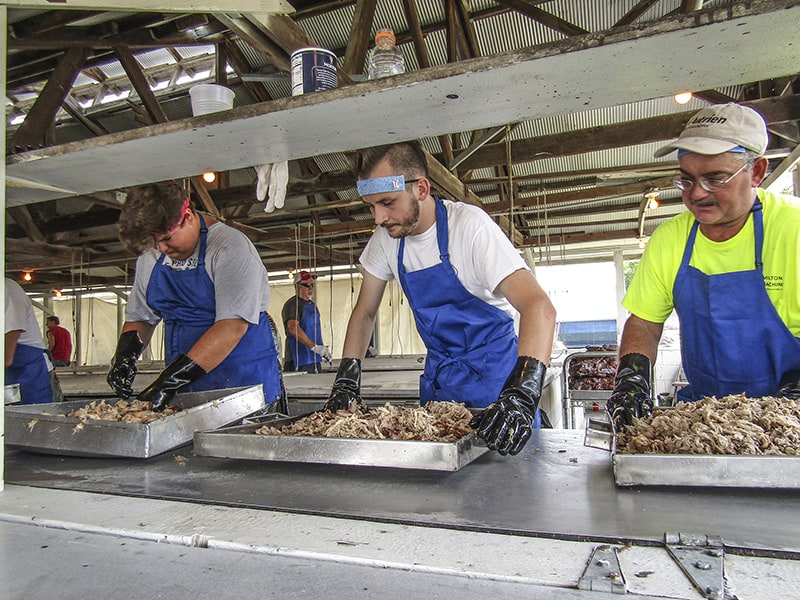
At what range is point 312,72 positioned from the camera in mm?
1693

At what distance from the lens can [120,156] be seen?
6.50 ft

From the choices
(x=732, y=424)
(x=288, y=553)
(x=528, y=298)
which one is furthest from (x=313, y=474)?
(x=732, y=424)

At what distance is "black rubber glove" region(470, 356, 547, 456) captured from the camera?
156 centimetres

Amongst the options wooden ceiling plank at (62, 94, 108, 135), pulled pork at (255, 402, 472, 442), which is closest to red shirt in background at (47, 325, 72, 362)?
wooden ceiling plank at (62, 94, 108, 135)

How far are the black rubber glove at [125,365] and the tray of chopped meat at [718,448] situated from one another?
2413mm

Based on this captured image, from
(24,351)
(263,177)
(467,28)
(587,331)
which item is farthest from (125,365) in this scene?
(587,331)

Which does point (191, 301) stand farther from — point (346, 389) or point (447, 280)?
point (447, 280)

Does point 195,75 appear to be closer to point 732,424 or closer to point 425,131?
point 425,131

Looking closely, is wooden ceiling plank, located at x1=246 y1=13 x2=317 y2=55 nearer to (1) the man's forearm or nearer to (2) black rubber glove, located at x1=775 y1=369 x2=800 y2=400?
(1) the man's forearm

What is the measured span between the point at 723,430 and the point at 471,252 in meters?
1.18

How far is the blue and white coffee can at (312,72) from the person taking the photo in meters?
1.68

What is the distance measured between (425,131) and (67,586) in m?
1.54

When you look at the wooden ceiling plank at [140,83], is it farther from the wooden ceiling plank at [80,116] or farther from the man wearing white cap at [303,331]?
the man wearing white cap at [303,331]

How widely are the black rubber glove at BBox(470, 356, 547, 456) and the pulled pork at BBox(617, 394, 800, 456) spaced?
0.27 meters
